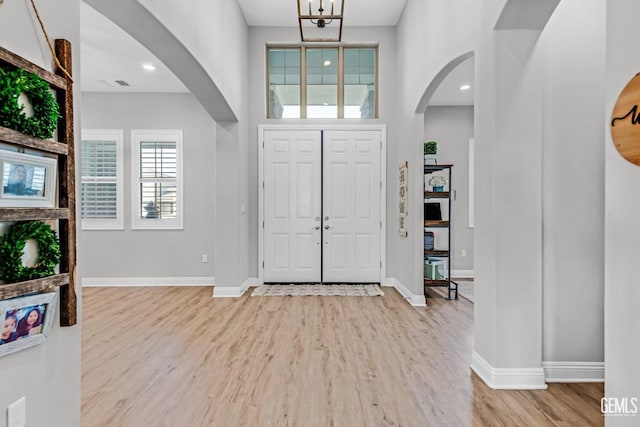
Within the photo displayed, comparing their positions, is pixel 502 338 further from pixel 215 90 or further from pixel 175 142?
pixel 175 142

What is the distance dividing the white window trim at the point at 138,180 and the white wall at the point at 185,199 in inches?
2.5

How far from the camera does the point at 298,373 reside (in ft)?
8.89

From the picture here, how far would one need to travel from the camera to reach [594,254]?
2.58 metres

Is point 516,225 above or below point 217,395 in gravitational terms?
above

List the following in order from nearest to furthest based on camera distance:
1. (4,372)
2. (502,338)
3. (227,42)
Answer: (4,372) → (502,338) → (227,42)

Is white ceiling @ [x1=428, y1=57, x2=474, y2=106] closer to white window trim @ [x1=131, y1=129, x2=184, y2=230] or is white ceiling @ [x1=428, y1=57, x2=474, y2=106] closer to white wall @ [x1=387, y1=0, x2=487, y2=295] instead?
white wall @ [x1=387, y1=0, x2=487, y2=295]

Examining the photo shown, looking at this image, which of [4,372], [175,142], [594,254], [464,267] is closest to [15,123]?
[4,372]

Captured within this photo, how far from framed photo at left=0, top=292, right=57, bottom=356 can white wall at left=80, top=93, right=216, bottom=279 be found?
15.0 ft

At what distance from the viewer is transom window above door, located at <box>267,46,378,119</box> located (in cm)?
587

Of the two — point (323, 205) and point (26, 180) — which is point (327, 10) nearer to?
point (323, 205)

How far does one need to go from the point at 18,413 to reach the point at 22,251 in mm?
615

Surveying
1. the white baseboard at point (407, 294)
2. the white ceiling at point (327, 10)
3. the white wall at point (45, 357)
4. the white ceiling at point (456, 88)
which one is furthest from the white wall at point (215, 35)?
the white baseboard at point (407, 294)

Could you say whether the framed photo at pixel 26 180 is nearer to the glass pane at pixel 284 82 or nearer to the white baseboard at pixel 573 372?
the white baseboard at pixel 573 372

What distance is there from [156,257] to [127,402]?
403 cm
